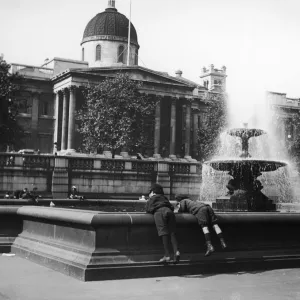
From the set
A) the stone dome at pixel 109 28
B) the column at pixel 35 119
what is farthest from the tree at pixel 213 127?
the column at pixel 35 119

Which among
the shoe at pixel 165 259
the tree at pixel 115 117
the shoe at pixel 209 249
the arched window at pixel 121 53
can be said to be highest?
the arched window at pixel 121 53

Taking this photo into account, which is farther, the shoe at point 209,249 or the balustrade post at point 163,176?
the balustrade post at point 163,176

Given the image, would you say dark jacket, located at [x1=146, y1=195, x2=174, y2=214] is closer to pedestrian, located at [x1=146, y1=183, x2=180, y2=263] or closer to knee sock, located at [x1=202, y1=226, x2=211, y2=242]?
pedestrian, located at [x1=146, y1=183, x2=180, y2=263]

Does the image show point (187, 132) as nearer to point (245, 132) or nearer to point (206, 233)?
point (245, 132)

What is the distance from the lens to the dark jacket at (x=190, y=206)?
408 inches

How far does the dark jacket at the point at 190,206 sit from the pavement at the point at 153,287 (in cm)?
116

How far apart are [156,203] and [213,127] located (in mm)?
55614

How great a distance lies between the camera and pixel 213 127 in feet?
213

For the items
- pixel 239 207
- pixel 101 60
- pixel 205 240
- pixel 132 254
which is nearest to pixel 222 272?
pixel 205 240

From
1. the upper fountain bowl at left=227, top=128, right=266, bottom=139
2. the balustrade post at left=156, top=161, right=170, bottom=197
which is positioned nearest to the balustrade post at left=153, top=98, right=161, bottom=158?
the balustrade post at left=156, top=161, right=170, bottom=197

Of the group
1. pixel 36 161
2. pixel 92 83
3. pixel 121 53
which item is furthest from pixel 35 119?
pixel 36 161

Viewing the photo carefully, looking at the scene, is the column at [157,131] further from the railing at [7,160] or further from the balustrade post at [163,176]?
the railing at [7,160]

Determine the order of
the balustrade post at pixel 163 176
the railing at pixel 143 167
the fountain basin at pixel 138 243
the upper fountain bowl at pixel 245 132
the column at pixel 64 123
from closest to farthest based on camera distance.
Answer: the fountain basin at pixel 138 243 → the upper fountain bowl at pixel 245 132 → the balustrade post at pixel 163 176 → the railing at pixel 143 167 → the column at pixel 64 123

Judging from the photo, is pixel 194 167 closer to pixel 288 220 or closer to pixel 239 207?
pixel 239 207
